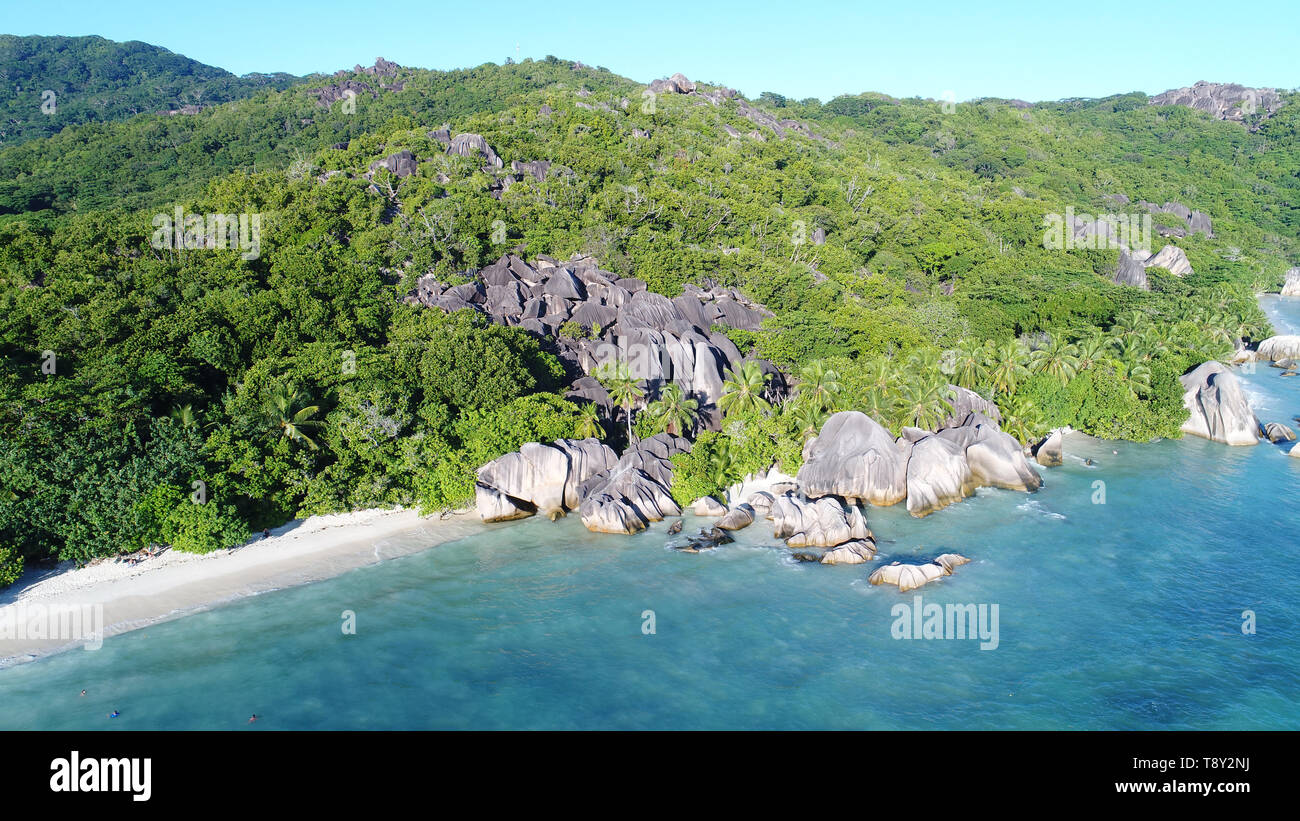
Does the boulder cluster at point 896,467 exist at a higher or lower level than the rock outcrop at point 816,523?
higher

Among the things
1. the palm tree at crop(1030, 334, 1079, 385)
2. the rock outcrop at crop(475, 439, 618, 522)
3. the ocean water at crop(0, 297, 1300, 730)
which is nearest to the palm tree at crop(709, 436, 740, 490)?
the ocean water at crop(0, 297, 1300, 730)

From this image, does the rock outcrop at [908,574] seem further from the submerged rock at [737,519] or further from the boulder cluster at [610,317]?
the boulder cluster at [610,317]

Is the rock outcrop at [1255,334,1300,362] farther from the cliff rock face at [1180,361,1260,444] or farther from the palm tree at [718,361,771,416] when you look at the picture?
the palm tree at [718,361,771,416]

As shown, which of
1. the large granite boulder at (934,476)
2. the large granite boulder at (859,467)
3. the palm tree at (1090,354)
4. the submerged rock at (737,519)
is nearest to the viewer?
the submerged rock at (737,519)

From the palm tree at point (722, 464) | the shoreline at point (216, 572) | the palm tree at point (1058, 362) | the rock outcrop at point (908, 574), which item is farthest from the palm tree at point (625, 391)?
the palm tree at point (1058, 362)

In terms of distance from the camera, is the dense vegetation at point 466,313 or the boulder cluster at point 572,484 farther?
the boulder cluster at point 572,484

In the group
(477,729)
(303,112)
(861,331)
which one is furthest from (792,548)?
(303,112)

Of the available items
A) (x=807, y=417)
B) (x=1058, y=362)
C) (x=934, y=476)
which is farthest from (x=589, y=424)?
(x=1058, y=362)
